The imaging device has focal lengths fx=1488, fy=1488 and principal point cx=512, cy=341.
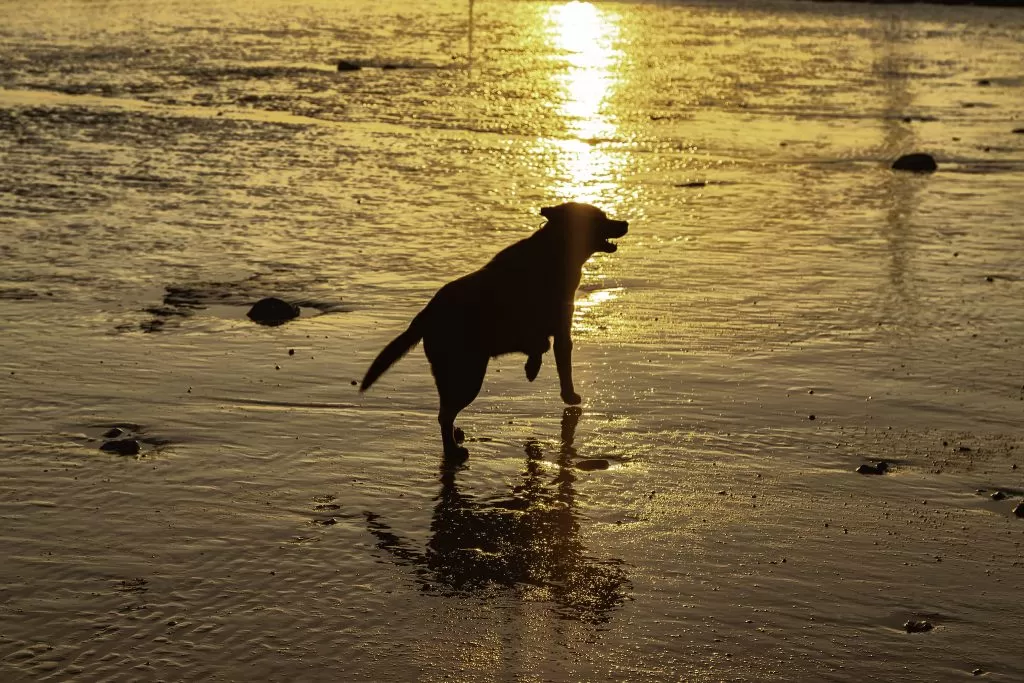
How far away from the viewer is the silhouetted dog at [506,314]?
28.2ft

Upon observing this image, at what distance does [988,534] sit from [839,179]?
1193 cm

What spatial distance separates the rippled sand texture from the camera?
6.49 metres

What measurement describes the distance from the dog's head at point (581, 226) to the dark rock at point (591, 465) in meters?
1.65

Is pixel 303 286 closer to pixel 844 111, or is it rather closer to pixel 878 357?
pixel 878 357

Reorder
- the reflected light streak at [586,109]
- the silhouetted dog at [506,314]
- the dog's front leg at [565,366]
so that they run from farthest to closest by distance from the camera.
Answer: the reflected light streak at [586,109], the dog's front leg at [565,366], the silhouetted dog at [506,314]

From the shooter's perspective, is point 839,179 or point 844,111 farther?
point 844,111

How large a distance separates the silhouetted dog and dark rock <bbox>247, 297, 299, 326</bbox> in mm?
2676

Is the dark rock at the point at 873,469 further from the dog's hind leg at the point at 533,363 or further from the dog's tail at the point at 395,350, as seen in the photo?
the dog's tail at the point at 395,350

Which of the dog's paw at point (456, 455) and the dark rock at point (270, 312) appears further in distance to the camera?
the dark rock at point (270, 312)

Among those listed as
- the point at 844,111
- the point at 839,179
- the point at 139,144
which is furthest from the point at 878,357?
the point at 844,111

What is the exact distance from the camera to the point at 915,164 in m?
19.9

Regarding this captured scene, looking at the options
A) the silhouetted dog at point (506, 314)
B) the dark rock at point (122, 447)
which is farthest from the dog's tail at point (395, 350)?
the dark rock at point (122, 447)

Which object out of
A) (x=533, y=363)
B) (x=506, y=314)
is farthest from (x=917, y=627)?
(x=533, y=363)

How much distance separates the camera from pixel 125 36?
37344mm
